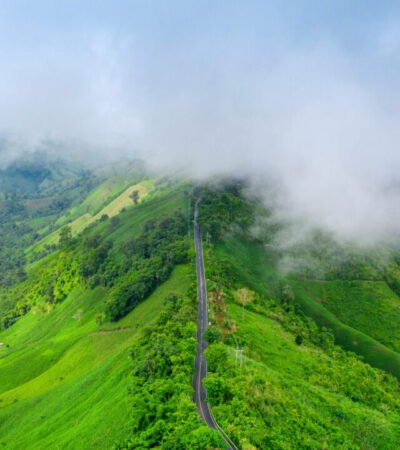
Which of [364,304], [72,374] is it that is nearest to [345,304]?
[364,304]

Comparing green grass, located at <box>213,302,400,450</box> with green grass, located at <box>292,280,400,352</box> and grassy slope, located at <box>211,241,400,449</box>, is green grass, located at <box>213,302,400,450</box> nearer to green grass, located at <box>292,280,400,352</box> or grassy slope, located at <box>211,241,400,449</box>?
grassy slope, located at <box>211,241,400,449</box>

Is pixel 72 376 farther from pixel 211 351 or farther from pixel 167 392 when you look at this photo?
pixel 167 392

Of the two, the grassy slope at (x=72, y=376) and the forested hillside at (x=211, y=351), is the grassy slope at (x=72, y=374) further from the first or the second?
the forested hillside at (x=211, y=351)

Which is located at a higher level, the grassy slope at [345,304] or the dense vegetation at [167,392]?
the dense vegetation at [167,392]

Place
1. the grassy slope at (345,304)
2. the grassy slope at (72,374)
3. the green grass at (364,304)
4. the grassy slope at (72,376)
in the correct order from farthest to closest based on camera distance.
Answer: the green grass at (364,304)
the grassy slope at (345,304)
the grassy slope at (72,374)
the grassy slope at (72,376)

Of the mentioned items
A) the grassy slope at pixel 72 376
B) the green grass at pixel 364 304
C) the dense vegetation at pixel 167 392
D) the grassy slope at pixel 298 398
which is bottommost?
the green grass at pixel 364 304

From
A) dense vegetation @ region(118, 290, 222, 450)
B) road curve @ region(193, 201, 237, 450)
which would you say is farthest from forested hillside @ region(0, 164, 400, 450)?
road curve @ region(193, 201, 237, 450)

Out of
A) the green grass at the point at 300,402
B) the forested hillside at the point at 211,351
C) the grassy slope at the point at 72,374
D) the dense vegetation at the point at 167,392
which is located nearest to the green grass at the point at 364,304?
the forested hillside at the point at 211,351
